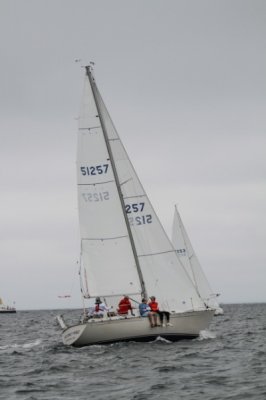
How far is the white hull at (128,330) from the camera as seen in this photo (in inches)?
972

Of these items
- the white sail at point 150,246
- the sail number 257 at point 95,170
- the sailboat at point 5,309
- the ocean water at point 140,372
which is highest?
the sailboat at point 5,309

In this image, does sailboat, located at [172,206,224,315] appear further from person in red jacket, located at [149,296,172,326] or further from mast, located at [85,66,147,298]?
person in red jacket, located at [149,296,172,326]

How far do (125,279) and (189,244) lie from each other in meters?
24.2

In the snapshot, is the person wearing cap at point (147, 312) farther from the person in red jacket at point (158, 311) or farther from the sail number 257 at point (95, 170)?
the sail number 257 at point (95, 170)

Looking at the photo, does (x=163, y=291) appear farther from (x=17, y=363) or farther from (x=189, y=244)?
(x=189, y=244)

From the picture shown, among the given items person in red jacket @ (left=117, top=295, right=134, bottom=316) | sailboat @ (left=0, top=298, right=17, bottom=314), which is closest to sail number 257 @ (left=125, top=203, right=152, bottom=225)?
person in red jacket @ (left=117, top=295, right=134, bottom=316)

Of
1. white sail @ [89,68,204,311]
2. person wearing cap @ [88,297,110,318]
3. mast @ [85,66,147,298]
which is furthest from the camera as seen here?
mast @ [85,66,147,298]

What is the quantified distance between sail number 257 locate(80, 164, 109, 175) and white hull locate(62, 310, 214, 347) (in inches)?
261

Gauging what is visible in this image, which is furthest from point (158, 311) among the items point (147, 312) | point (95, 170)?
point (95, 170)

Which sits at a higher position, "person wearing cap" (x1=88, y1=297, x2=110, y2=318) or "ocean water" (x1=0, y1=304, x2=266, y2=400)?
"person wearing cap" (x1=88, y1=297, x2=110, y2=318)

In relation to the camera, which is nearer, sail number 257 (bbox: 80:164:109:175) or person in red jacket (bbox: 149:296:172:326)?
person in red jacket (bbox: 149:296:172:326)

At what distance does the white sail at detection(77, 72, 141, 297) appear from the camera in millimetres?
27500

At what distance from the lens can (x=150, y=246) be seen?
27750 millimetres

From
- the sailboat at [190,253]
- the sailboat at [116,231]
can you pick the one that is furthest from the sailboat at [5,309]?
the sailboat at [116,231]
